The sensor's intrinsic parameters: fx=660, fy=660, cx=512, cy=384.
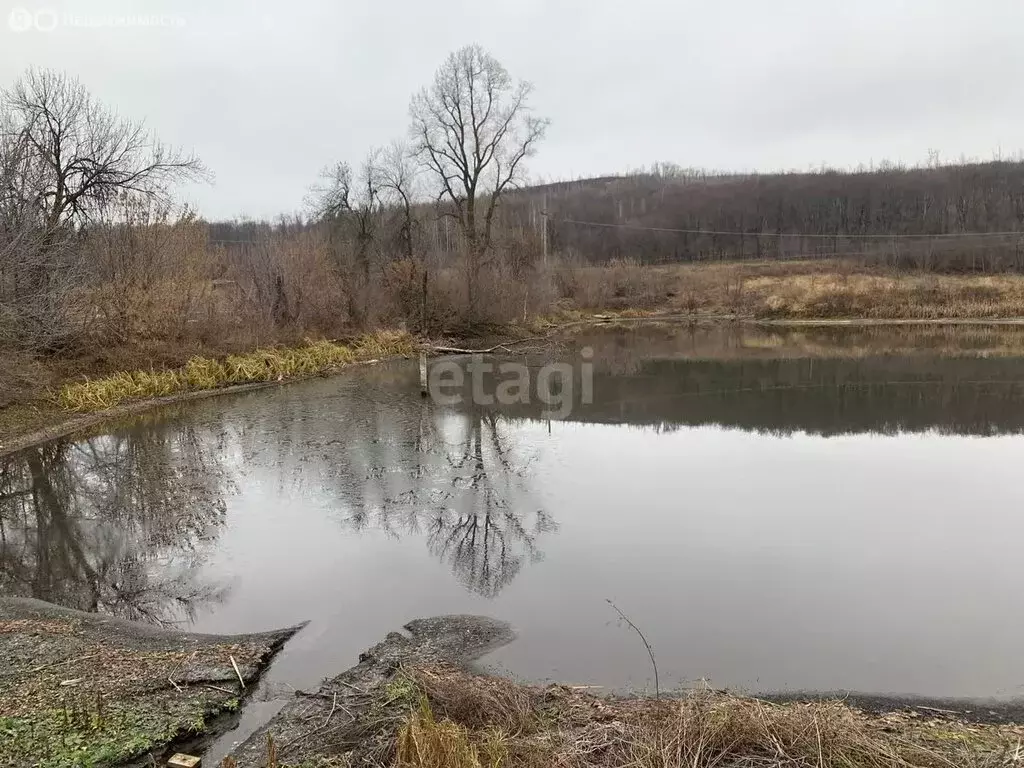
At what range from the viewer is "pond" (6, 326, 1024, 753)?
5336 millimetres

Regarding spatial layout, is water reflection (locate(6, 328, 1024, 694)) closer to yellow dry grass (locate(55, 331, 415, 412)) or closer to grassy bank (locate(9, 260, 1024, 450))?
yellow dry grass (locate(55, 331, 415, 412))

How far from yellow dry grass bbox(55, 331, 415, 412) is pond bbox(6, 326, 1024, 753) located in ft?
4.17

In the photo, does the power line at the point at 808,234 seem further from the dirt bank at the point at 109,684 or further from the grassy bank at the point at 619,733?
the dirt bank at the point at 109,684

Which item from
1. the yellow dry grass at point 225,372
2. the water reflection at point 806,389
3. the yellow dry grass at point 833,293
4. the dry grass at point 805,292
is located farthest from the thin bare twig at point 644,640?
the yellow dry grass at point 833,293

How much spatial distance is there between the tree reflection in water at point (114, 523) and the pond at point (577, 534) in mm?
40

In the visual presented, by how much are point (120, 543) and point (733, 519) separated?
7252 millimetres

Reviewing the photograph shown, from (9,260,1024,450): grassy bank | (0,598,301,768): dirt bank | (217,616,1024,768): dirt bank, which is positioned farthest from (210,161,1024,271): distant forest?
(217,616,1024,768): dirt bank

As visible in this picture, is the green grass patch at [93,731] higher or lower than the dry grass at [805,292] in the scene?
lower

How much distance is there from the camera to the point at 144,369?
54.9ft

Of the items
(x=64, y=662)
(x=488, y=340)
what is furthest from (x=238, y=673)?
(x=488, y=340)

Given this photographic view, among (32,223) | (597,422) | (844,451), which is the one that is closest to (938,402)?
(844,451)

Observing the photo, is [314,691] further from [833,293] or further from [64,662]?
[833,293]

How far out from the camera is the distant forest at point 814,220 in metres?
61.3

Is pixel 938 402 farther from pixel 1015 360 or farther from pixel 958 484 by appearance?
pixel 1015 360
